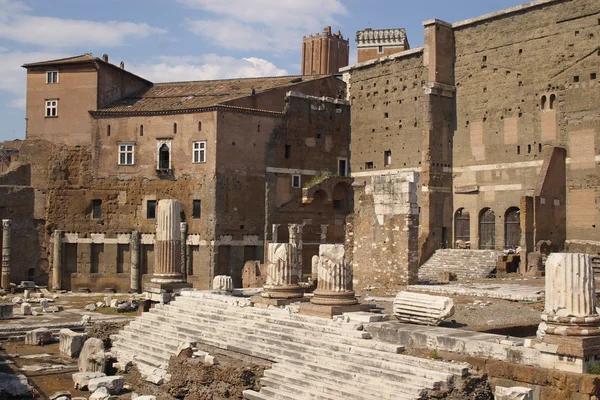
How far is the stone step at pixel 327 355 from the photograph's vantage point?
1030cm

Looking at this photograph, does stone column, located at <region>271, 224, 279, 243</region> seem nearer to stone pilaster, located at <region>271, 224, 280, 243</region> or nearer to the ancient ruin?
stone pilaster, located at <region>271, 224, 280, 243</region>

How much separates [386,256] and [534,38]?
1335cm

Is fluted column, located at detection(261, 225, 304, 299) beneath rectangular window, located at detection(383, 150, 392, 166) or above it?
beneath

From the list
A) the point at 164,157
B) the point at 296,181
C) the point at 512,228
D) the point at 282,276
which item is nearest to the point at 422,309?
the point at 282,276

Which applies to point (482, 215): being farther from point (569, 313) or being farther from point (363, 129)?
point (569, 313)

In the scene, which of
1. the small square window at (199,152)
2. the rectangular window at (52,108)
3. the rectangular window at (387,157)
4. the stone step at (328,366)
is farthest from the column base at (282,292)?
the rectangular window at (52,108)

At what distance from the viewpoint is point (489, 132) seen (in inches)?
1240

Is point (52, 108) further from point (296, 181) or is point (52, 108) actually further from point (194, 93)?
point (296, 181)

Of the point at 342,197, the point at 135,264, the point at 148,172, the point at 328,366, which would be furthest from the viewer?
the point at 342,197

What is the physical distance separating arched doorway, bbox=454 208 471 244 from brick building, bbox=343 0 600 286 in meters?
0.05

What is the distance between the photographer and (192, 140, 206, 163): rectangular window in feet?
111

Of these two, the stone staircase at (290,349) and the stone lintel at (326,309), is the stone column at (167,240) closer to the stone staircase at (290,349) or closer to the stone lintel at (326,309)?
the stone staircase at (290,349)

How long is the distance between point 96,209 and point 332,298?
23.6m

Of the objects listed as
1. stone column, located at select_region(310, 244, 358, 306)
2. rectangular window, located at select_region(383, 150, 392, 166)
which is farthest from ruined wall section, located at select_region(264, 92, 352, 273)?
stone column, located at select_region(310, 244, 358, 306)
